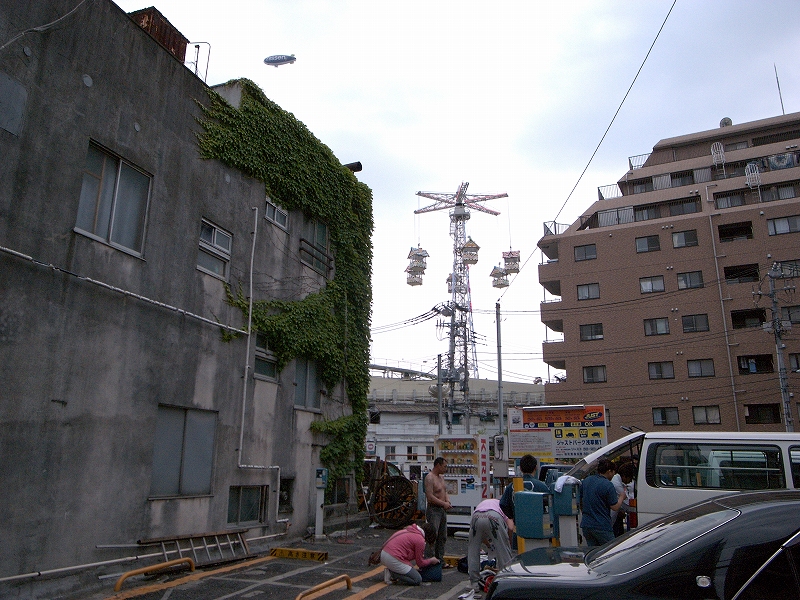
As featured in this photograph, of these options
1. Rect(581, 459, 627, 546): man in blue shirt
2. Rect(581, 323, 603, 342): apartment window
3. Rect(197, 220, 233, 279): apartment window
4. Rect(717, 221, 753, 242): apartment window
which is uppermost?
Rect(717, 221, 753, 242): apartment window

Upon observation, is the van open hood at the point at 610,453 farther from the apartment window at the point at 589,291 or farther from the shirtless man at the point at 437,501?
the apartment window at the point at 589,291

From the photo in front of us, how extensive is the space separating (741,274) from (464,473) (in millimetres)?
25796

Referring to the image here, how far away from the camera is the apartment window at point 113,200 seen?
8703 millimetres

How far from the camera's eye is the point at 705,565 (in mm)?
3338

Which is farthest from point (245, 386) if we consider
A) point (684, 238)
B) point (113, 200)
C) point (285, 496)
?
point (684, 238)

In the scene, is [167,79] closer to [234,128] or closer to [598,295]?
[234,128]

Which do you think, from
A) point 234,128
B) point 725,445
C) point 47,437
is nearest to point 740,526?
point 725,445

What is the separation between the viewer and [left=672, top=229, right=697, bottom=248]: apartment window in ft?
113

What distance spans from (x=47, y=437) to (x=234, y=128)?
7086mm

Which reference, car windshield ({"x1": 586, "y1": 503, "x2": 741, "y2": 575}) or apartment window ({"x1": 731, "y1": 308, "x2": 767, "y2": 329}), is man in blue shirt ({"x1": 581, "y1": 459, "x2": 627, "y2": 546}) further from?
apartment window ({"x1": 731, "y1": 308, "x2": 767, "y2": 329})

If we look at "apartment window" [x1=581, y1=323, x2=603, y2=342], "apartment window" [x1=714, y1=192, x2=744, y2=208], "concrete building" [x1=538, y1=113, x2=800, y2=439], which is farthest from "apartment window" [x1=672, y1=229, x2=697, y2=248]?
"apartment window" [x1=581, y1=323, x2=603, y2=342]

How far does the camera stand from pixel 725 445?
8164 mm

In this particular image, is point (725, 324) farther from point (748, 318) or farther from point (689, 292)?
point (689, 292)

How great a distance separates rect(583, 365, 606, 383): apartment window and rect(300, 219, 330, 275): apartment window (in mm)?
23713
